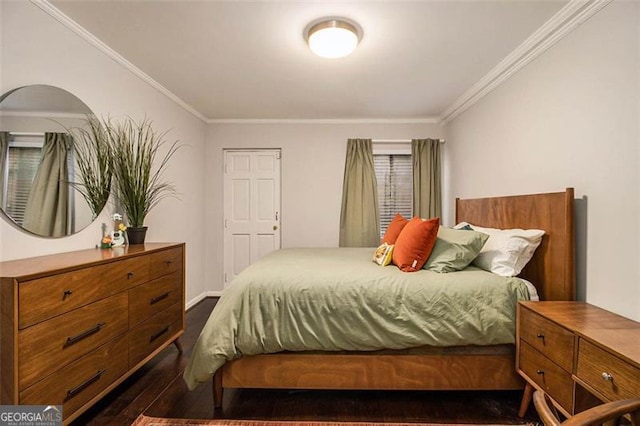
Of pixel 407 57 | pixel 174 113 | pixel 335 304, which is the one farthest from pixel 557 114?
pixel 174 113

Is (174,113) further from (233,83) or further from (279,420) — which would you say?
(279,420)

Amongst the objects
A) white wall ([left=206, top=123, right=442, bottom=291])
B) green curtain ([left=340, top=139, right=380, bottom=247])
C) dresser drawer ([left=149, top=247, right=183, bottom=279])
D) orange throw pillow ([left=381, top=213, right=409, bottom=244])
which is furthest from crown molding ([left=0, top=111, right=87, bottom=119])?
green curtain ([left=340, top=139, right=380, bottom=247])

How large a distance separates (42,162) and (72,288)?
86 cm

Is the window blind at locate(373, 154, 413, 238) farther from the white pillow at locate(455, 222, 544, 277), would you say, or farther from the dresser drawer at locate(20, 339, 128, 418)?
the dresser drawer at locate(20, 339, 128, 418)

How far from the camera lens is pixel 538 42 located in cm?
214

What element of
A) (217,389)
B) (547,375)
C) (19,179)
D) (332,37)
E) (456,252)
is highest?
(332,37)

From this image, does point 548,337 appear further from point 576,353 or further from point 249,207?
point 249,207

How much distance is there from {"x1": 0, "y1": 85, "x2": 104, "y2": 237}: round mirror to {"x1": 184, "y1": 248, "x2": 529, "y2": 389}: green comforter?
3.94 ft

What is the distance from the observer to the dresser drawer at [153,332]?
197cm

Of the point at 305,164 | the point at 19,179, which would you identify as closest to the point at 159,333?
the point at 19,179

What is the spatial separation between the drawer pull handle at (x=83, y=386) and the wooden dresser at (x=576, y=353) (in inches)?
92.2

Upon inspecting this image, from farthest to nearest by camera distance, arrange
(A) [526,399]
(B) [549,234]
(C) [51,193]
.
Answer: (B) [549,234]
(C) [51,193]
(A) [526,399]

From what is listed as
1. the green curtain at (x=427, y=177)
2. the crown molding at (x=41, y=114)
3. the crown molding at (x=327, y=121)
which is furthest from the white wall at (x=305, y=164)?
the crown molding at (x=41, y=114)

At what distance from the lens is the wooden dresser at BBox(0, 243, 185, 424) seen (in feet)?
4.18
